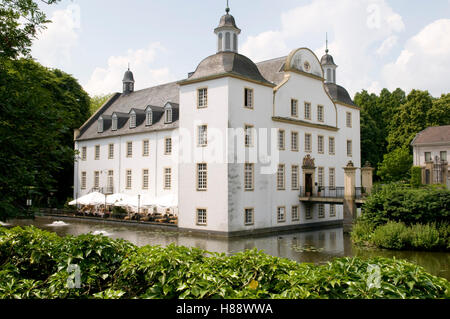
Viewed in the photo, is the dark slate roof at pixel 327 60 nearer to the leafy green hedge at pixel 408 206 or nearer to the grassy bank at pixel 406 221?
the leafy green hedge at pixel 408 206

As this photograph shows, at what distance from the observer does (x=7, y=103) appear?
677 cm

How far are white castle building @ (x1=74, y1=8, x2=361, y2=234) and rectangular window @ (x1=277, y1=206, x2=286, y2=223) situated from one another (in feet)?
0.31

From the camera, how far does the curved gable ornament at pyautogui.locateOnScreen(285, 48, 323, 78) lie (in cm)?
3036

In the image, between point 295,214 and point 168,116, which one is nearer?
point 295,214

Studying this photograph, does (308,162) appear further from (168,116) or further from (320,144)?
(168,116)

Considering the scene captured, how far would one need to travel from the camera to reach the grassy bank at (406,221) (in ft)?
63.0

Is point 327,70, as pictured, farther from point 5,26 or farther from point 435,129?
point 5,26

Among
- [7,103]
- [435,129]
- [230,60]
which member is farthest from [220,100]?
[435,129]

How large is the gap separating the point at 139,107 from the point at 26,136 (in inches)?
1330

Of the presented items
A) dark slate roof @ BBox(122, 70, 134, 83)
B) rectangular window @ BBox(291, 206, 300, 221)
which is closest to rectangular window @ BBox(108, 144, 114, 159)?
dark slate roof @ BBox(122, 70, 134, 83)

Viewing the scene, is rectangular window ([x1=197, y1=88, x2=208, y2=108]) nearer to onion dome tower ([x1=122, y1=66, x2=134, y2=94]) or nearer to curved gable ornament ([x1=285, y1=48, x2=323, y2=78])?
curved gable ornament ([x1=285, y1=48, x2=323, y2=78])

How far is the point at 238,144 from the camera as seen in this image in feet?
86.3

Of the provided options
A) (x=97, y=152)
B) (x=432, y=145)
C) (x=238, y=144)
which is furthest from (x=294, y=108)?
(x=432, y=145)
